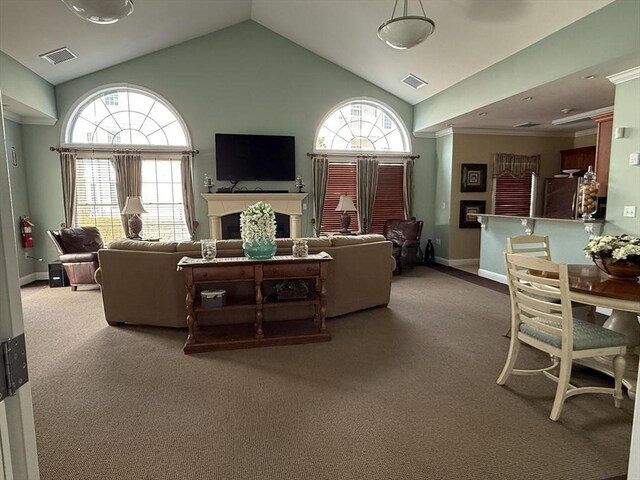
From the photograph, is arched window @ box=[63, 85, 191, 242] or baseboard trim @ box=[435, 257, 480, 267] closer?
arched window @ box=[63, 85, 191, 242]

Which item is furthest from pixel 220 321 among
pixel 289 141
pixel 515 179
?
pixel 515 179

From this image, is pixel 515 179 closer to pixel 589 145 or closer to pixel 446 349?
pixel 589 145

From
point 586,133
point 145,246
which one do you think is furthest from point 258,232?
point 586,133

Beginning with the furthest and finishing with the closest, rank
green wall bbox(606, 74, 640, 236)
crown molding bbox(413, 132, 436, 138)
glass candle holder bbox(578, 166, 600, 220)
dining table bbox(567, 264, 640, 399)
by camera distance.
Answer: crown molding bbox(413, 132, 436, 138), glass candle holder bbox(578, 166, 600, 220), green wall bbox(606, 74, 640, 236), dining table bbox(567, 264, 640, 399)

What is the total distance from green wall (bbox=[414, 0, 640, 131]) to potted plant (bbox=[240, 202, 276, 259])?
12.0 feet

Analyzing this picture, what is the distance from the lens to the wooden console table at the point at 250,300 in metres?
3.32

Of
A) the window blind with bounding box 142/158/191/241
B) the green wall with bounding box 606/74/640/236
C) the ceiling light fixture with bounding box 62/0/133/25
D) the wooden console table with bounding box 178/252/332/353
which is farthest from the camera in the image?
the window blind with bounding box 142/158/191/241

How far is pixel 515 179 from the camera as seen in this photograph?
7633mm

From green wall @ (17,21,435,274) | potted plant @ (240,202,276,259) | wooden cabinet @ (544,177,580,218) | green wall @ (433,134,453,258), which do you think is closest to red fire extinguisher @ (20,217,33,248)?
green wall @ (17,21,435,274)

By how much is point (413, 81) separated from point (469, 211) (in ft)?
9.17

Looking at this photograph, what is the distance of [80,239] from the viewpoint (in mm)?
5973

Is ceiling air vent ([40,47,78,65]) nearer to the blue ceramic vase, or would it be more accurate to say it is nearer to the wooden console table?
the wooden console table

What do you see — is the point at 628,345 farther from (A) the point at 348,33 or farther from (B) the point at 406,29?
(A) the point at 348,33

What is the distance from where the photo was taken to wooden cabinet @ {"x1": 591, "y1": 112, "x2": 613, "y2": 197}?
15.5ft
